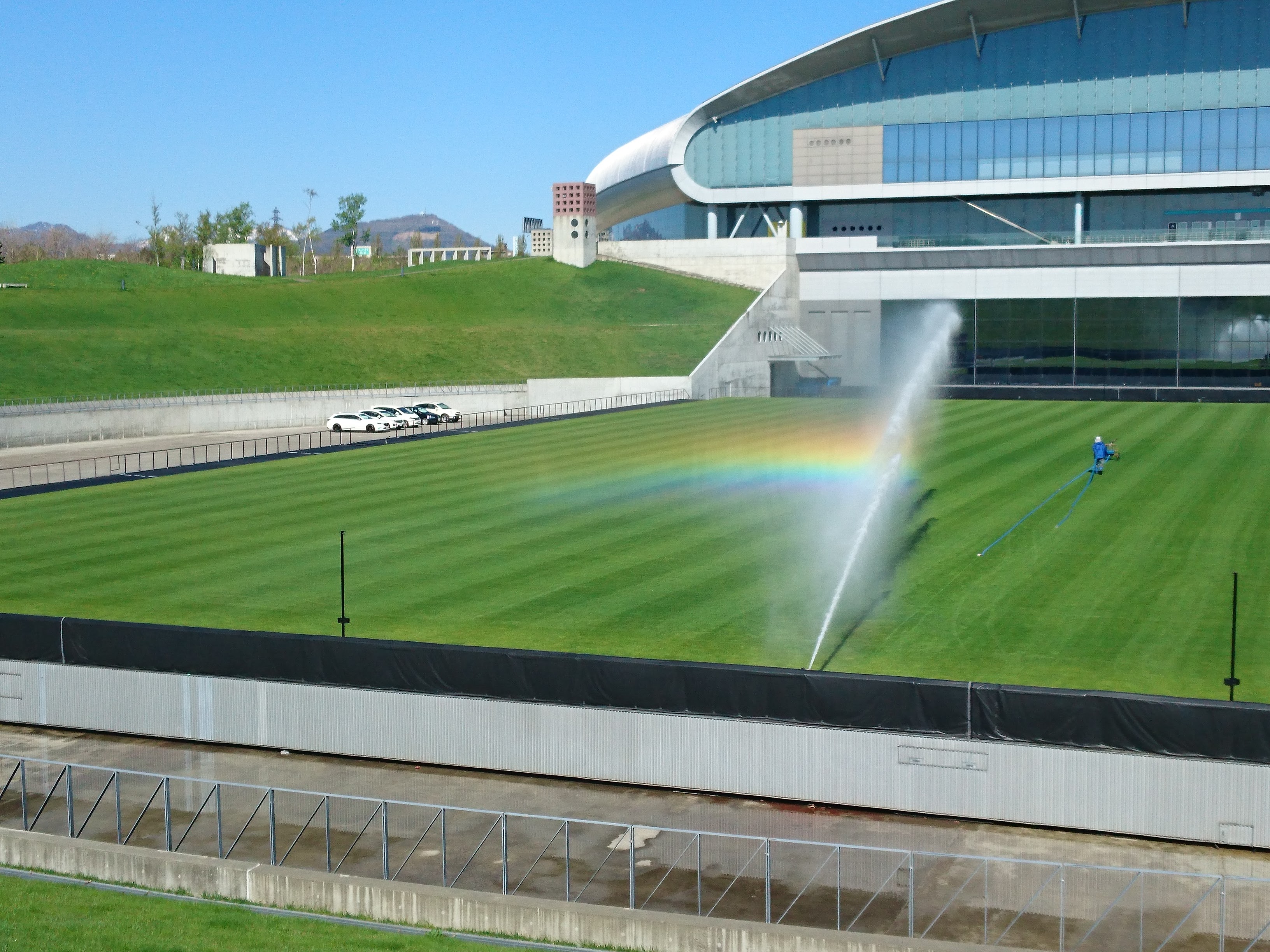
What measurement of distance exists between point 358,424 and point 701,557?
133 ft

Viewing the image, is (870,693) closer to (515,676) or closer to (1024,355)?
(515,676)

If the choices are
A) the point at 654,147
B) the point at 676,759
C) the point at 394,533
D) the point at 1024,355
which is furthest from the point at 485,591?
the point at 654,147

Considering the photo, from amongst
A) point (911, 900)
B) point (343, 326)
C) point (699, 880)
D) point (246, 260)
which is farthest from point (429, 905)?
point (246, 260)

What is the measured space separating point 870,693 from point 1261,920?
615 centimetres

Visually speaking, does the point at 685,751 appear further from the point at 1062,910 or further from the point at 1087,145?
the point at 1087,145

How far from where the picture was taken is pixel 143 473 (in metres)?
50.2

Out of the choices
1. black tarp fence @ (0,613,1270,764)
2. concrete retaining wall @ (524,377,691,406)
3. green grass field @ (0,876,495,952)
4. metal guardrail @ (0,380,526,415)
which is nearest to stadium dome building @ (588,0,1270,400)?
concrete retaining wall @ (524,377,691,406)

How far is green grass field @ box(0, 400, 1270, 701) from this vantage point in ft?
87.2

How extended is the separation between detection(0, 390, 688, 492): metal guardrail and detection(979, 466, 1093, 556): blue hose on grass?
3001cm

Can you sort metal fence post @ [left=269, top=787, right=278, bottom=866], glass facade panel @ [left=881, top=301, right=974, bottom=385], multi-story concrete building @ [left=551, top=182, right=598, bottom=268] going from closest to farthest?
1. metal fence post @ [left=269, top=787, right=278, bottom=866]
2. glass facade panel @ [left=881, top=301, right=974, bottom=385]
3. multi-story concrete building @ [left=551, top=182, right=598, bottom=268]

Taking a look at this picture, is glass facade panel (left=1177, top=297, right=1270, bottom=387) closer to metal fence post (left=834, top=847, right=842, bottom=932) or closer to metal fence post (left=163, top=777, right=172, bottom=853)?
metal fence post (left=834, top=847, right=842, bottom=932)

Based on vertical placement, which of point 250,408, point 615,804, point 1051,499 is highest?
point 250,408

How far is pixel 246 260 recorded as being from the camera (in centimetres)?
13238

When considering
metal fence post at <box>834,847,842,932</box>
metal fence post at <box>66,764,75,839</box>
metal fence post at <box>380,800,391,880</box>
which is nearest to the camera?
metal fence post at <box>834,847,842,932</box>
